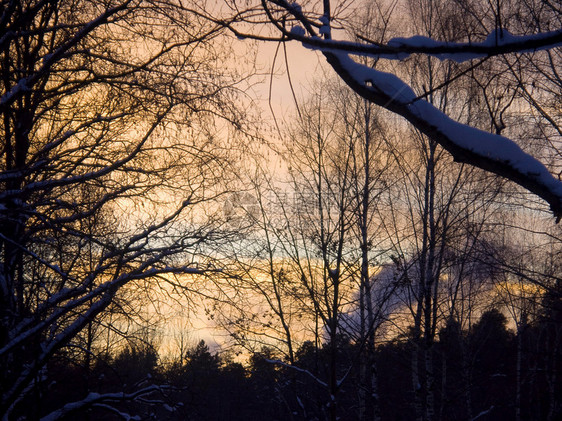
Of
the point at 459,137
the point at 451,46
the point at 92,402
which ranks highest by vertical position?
the point at 451,46

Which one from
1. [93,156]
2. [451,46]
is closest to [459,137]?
[451,46]

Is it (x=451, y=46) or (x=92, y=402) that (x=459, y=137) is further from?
(x=92, y=402)

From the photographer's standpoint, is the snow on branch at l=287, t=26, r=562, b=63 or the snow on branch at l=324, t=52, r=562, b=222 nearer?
the snow on branch at l=287, t=26, r=562, b=63

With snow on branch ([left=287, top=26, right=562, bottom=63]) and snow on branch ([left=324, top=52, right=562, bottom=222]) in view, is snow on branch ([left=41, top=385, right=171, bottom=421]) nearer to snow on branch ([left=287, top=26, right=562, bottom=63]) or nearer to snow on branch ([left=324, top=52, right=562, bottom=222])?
snow on branch ([left=324, top=52, right=562, bottom=222])

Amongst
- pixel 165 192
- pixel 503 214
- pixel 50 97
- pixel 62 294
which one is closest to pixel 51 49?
pixel 50 97

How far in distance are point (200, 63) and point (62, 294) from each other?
3.59 meters

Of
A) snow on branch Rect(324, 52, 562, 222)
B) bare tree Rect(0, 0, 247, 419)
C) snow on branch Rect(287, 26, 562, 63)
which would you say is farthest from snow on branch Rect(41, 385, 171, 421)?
snow on branch Rect(287, 26, 562, 63)

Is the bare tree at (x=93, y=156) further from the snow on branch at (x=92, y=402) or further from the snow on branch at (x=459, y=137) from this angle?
the snow on branch at (x=459, y=137)

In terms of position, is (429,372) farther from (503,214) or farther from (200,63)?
(200,63)

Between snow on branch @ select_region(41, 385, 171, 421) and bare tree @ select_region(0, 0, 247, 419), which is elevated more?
bare tree @ select_region(0, 0, 247, 419)

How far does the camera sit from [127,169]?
6.73m

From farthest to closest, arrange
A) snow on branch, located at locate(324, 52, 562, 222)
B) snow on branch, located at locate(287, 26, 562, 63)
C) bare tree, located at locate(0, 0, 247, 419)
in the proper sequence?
bare tree, located at locate(0, 0, 247, 419), snow on branch, located at locate(324, 52, 562, 222), snow on branch, located at locate(287, 26, 562, 63)

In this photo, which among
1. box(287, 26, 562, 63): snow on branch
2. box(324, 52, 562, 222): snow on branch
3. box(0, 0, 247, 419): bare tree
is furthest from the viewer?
box(0, 0, 247, 419): bare tree

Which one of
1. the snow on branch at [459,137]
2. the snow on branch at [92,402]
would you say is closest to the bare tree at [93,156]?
the snow on branch at [92,402]
